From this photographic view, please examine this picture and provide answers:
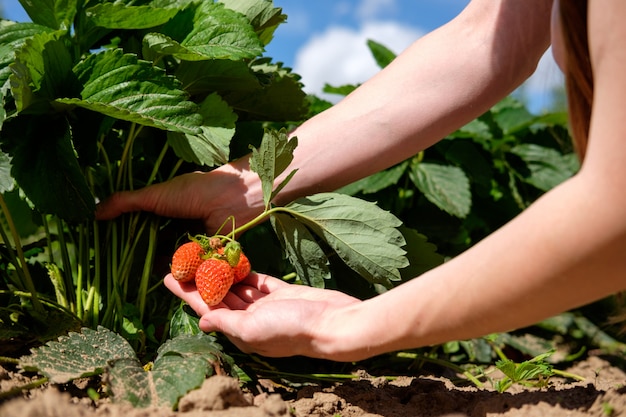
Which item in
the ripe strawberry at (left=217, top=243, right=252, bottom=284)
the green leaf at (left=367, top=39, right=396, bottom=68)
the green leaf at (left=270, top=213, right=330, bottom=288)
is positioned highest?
the green leaf at (left=367, top=39, right=396, bottom=68)

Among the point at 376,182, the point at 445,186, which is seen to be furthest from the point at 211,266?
the point at 445,186

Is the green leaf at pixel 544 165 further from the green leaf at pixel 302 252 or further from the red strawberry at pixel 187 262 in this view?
the red strawberry at pixel 187 262

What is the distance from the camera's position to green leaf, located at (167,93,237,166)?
4.42ft

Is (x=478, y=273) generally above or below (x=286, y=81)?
below

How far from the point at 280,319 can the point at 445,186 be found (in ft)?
3.52

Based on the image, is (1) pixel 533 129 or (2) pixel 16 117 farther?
(1) pixel 533 129

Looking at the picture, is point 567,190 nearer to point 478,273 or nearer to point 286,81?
point 478,273

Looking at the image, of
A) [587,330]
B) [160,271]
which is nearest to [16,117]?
[160,271]

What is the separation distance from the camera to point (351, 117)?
146 centimetres

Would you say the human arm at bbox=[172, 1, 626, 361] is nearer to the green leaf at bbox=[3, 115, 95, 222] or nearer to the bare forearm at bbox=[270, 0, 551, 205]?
the bare forearm at bbox=[270, 0, 551, 205]

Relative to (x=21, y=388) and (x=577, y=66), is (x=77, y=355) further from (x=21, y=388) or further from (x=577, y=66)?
(x=577, y=66)

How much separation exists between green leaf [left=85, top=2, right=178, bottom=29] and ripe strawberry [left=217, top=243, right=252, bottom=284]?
45 centimetres

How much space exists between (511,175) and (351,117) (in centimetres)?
109

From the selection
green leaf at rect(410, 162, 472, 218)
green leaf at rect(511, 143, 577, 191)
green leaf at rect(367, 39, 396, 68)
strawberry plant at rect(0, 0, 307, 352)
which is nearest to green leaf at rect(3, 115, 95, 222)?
strawberry plant at rect(0, 0, 307, 352)
